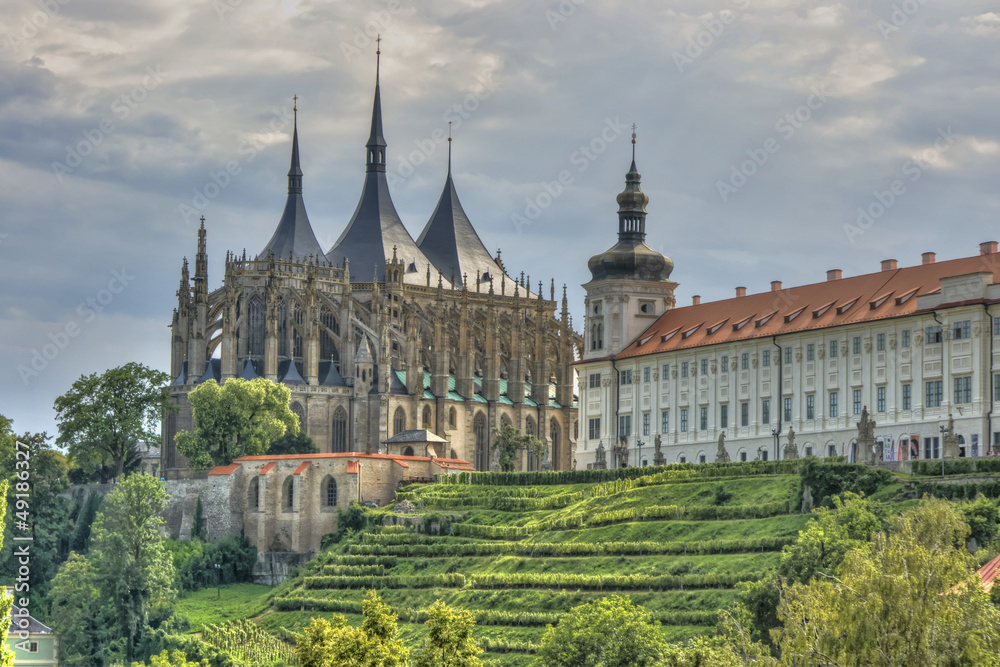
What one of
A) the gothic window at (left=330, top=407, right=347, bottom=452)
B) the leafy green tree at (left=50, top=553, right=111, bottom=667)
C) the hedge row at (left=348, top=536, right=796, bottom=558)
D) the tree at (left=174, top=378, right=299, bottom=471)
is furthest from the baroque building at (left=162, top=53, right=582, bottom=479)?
the hedge row at (left=348, top=536, right=796, bottom=558)

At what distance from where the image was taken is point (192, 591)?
96.9 metres

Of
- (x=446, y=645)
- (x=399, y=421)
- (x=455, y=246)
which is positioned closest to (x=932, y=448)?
(x=446, y=645)

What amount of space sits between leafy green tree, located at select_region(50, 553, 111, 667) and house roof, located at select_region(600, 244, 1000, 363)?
31249 millimetres

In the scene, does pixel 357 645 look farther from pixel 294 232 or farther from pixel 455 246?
pixel 455 246

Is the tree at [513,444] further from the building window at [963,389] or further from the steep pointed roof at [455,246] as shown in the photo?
the building window at [963,389]

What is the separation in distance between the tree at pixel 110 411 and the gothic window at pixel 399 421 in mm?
15661

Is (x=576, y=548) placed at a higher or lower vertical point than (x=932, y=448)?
lower

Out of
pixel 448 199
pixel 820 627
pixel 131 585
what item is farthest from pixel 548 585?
pixel 448 199

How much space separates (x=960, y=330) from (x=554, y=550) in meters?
20.6

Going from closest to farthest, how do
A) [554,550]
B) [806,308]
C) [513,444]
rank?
[554,550]
[806,308]
[513,444]

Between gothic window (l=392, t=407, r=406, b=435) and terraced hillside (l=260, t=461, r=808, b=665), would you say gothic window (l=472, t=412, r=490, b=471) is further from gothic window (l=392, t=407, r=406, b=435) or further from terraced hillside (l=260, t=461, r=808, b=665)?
terraced hillside (l=260, t=461, r=808, b=665)

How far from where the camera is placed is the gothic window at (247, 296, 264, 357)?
12294 centimetres

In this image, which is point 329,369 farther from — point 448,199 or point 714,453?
point 714,453

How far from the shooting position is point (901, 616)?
137 ft
